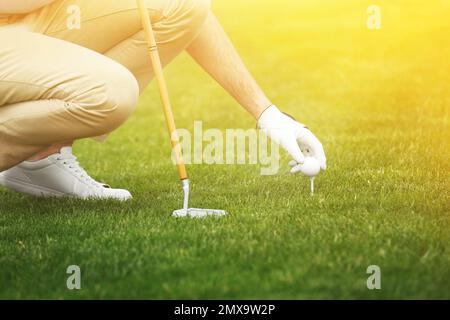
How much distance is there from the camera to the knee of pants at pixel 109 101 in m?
3.96

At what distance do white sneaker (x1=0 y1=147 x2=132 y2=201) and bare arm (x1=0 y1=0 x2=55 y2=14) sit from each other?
3.14 feet

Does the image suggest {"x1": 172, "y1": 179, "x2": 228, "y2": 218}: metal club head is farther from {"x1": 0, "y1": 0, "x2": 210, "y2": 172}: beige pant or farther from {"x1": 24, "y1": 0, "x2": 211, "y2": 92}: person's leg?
{"x1": 24, "y1": 0, "x2": 211, "y2": 92}: person's leg

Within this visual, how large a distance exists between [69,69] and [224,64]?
938 millimetres

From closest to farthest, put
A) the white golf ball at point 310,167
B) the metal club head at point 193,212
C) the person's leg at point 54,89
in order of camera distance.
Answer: the person's leg at point 54,89 → the metal club head at point 193,212 → the white golf ball at point 310,167

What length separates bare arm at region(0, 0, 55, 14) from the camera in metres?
4.03

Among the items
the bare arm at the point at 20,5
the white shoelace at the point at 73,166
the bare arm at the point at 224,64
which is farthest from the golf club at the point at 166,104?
the white shoelace at the point at 73,166

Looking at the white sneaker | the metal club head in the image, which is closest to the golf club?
the metal club head

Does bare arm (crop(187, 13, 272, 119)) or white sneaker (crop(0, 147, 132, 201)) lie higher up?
bare arm (crop(187, 13, 272, 119))

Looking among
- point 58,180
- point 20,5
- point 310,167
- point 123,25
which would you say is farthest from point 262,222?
point 20,5

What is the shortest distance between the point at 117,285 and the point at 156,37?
1.67 meters

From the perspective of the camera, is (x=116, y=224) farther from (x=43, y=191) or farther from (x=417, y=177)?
(x=417, y=177)

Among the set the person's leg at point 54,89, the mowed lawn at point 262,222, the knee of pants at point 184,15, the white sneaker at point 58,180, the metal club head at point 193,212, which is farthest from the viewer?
the white sneaker at point 58,180

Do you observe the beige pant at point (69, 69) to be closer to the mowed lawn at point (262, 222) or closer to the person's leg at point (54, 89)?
the person's leg at point (54, 89)

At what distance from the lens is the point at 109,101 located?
3984mm
